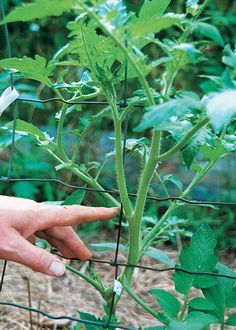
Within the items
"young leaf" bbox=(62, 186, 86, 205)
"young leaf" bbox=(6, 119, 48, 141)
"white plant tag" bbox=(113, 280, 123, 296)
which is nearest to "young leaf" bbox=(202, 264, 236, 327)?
"white plant tag" bbox=(113, 280, 123, 296)

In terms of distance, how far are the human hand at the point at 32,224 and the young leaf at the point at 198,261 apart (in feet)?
0.48

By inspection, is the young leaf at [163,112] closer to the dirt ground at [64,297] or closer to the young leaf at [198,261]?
the young leaf at [198,261]

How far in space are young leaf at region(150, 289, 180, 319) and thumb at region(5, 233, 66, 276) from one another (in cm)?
18

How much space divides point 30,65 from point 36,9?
0.22 meters

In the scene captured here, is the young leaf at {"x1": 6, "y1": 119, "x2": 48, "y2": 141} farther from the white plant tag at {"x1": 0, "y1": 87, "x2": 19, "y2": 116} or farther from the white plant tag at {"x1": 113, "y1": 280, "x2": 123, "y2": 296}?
the white plant tag at {"x1": 113, "y1": 280, "x2": 123, "y2": 296}

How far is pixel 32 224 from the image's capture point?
1.10 m

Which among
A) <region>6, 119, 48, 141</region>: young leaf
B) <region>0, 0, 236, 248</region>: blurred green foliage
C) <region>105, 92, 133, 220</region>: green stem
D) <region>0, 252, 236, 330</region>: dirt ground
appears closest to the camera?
<region>105, 92, 133, 220</region>: green stem

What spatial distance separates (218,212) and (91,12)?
5.80ft

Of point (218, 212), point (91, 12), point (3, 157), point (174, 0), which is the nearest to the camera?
point (91, 12)

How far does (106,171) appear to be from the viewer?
2.88m

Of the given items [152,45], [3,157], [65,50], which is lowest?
[3,157]

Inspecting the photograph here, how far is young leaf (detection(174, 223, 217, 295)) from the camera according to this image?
3.74 feet

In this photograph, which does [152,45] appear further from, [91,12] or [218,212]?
[91,12]

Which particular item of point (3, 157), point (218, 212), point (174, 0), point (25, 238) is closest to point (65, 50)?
point (25, 238)
